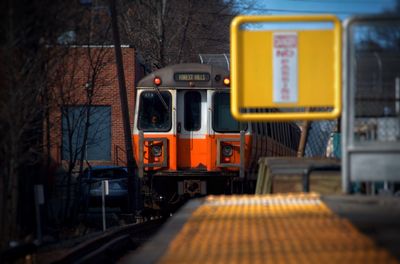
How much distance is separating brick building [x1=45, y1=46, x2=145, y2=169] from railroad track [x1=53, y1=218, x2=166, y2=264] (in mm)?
2028

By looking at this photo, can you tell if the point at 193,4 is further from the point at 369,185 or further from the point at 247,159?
the point at 369,185

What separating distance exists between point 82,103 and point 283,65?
10452 mm

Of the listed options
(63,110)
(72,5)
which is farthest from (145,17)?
(72,5)

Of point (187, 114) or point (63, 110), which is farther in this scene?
point (187, 114)

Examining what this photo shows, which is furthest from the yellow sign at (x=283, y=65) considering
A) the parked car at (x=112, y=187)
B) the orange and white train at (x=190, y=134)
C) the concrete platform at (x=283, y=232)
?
the parked car at (x=112, y=187)

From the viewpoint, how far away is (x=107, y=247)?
10.5 meters

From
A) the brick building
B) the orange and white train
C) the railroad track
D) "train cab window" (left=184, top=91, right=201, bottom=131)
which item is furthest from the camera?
"train cab window" (left=184, top=91, right=201, bottom=131)

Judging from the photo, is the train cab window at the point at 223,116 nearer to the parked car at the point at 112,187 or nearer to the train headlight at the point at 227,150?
the train headlight at the point at 227,150

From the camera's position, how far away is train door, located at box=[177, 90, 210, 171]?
16609mm

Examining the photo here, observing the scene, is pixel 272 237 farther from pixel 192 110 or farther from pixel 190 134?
pixel 192 110

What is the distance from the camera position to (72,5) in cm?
845

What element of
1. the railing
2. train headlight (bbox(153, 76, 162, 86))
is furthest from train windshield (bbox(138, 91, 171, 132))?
the railing

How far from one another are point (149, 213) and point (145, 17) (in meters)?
16.4

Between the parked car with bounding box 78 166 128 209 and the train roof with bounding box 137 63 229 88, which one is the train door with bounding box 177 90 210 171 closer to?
the train roof with bounding box 137 63 229 88
